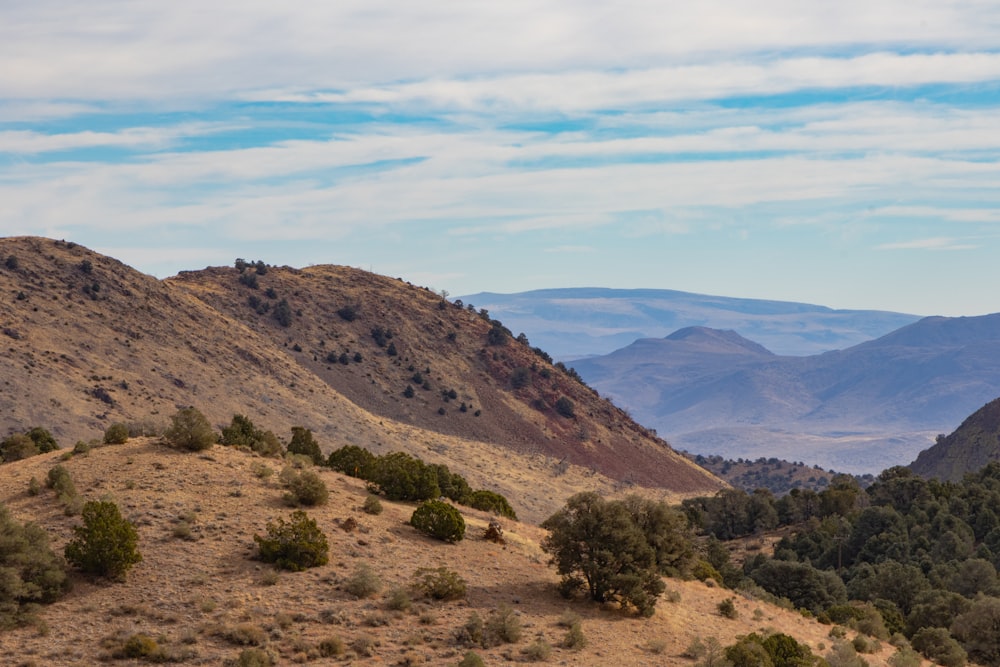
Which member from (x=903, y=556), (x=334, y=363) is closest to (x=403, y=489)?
(x=903, y=556)

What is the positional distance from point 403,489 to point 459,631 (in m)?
11.3

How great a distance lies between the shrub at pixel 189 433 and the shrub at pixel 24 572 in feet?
29.1

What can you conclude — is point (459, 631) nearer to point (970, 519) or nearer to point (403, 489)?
point (403, 489)

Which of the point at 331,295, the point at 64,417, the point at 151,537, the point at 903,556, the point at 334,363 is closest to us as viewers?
the point at 151,537

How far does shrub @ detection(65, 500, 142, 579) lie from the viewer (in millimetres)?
30922

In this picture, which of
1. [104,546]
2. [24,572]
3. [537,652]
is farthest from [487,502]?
[24,572]

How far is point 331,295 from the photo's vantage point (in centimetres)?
15938

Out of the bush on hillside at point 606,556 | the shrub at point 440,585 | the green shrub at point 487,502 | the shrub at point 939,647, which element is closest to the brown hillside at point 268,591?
the shrub at point 440,585

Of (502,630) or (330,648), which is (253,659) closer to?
(330,648)

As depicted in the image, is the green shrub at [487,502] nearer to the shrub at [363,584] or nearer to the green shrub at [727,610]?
the green shrub at [727,610]

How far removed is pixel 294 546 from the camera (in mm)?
32875

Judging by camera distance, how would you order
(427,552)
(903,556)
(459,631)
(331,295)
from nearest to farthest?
(459,631), (427,552), (903,556), (331,295)

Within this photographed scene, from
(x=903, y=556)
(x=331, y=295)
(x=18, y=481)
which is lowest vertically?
(x=903, y=556)

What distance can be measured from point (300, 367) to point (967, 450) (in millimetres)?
96847
